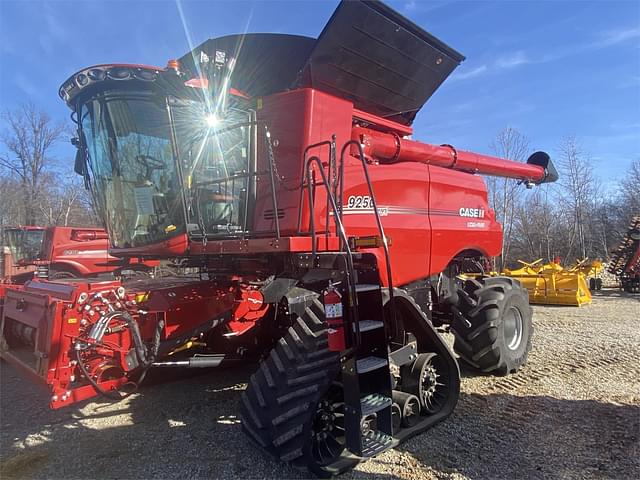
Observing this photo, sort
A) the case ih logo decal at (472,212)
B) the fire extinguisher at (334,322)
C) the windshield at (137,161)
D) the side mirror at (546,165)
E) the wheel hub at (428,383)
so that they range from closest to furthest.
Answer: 1. the fire extinguisher at (334,322)
2. the wheel hub at (428,383)
3. the windshield at (137,161)
4. the case ih logo decal at (472,212)
5. the side mirror at (546,165)

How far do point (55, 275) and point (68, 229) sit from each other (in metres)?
1.34

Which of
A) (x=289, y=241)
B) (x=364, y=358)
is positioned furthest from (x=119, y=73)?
(x=364, y=358)

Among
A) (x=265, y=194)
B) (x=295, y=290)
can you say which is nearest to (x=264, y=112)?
(x=265, y=194)

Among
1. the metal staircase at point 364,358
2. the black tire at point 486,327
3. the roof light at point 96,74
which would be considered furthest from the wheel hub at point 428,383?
the roof light at point 96,74

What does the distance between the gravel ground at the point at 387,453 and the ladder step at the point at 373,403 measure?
1.66 feet

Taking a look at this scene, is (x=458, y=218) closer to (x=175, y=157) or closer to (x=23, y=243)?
(x=175, y=157)

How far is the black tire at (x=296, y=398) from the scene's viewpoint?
2770 mm

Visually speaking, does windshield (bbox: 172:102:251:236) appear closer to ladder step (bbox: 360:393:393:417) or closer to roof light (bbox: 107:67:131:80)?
roof light (bbox: 107:67:131:80)

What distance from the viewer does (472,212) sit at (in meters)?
5.29

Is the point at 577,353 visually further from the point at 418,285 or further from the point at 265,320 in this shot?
the point at 265,320

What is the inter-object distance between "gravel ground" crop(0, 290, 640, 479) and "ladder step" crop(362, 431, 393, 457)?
0.80ft

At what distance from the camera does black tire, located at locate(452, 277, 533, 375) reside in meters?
4.64

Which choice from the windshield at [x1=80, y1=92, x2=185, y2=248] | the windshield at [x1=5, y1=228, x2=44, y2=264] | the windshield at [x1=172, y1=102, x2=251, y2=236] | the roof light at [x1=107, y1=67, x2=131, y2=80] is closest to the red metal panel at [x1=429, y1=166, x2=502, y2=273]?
the windshield at [x1=172, y1=102, x2=251, y2=236]

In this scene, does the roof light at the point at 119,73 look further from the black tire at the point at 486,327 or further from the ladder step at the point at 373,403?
the black tire at the point at 486,327
